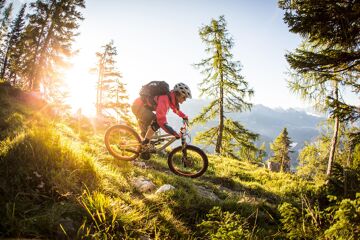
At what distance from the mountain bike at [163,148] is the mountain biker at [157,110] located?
0.23 m

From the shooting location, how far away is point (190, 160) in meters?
7.76

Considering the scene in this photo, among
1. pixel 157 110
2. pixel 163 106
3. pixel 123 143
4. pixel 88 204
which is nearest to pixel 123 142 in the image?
pixel 123 143

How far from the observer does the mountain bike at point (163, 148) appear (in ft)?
24.3

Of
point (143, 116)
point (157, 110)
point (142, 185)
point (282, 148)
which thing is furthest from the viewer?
point (282, 148)

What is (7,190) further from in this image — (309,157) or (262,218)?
(309,157)

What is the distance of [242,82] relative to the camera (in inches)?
923

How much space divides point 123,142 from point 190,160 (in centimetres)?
216

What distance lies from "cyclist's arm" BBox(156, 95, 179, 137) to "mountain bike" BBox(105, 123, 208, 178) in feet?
→ 0.82

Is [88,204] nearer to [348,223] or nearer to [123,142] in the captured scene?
[348,223]

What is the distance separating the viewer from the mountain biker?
23.2 ft

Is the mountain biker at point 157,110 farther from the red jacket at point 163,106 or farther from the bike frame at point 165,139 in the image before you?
the bike frame at point 165,139

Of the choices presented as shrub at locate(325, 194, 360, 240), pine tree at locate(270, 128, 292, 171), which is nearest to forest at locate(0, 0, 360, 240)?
shrub at locate(325, 194, 360, 240)

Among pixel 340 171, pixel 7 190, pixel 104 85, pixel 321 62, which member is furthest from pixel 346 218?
pixel 104 85

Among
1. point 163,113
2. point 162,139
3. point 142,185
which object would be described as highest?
point 163,113
